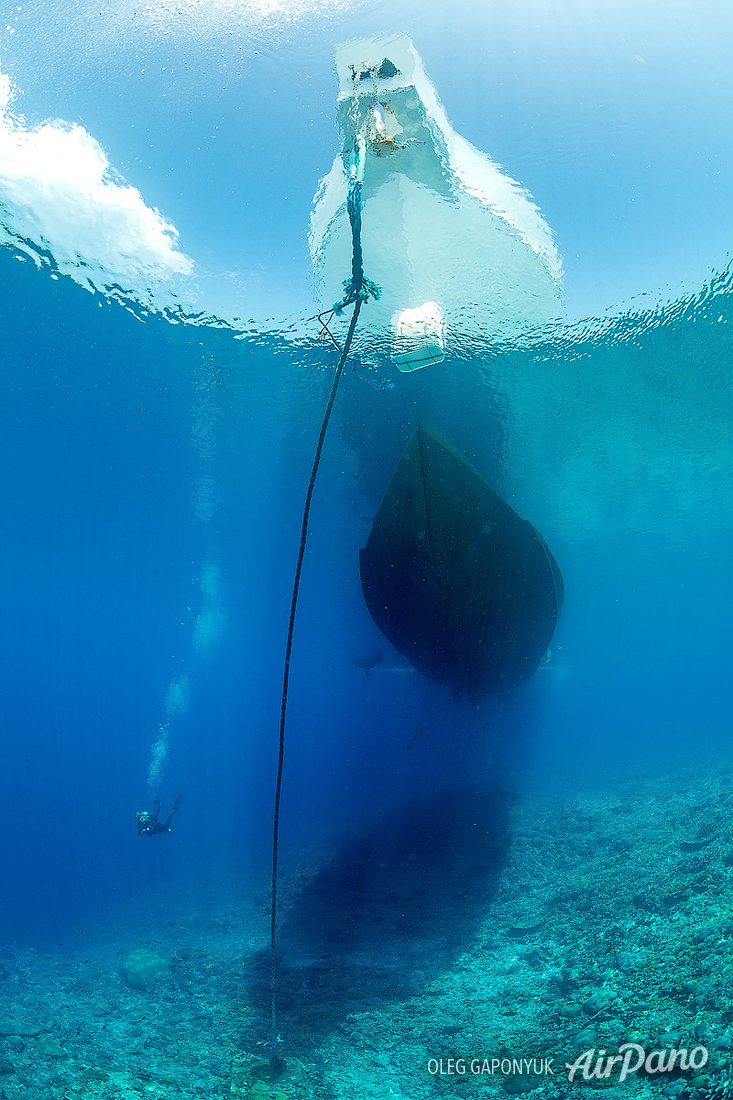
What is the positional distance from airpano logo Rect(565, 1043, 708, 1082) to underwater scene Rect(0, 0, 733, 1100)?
0.03 m

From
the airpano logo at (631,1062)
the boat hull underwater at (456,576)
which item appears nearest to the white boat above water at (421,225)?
the boat hull underwater at (456,576)

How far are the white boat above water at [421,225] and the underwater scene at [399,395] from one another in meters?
0.06

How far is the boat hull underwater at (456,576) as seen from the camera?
755 centimetres

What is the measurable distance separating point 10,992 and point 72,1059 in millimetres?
6013

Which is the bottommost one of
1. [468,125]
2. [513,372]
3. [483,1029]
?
[483,1029]

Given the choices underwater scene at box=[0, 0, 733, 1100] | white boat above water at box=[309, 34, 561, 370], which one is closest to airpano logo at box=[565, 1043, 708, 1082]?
underwater scene at box=[0, 0, 733, 1100]

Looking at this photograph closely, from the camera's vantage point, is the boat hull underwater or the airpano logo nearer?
the airpano logo

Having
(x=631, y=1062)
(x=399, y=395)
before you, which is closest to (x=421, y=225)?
(x=399, y=395)

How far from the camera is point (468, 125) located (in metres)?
6.63

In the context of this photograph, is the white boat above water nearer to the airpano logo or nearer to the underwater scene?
Answer: the underwater scene

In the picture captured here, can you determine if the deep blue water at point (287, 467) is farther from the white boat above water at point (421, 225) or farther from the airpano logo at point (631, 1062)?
the airpano logo at point (631, 1062)

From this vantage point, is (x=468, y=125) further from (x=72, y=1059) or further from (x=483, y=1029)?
(x=72, y=1059)

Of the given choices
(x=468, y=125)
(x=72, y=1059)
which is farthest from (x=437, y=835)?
(x=468, y=125)

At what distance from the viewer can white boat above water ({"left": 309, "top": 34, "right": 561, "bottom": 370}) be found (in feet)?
18.9
